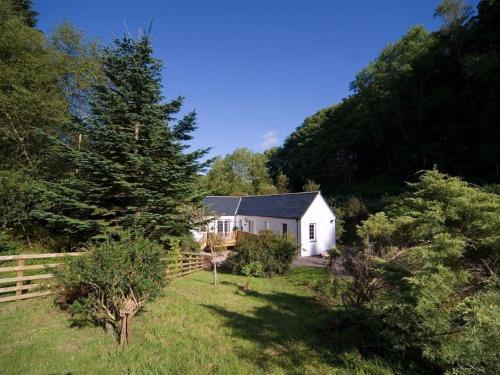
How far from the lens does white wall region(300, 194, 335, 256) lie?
66.5 feet

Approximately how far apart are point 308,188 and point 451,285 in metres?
30.7

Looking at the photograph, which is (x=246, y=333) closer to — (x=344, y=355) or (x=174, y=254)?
(x=344, y=355)

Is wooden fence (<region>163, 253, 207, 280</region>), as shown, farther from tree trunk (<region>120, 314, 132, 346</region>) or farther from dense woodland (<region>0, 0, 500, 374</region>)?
tree trunk (<region>120, 314, 132, 346</region>)

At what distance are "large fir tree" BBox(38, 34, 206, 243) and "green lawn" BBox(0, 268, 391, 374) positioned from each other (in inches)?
164

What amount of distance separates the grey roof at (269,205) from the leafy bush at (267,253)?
12.5ft

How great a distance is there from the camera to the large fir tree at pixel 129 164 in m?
10.4

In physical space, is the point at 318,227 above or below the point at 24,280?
above

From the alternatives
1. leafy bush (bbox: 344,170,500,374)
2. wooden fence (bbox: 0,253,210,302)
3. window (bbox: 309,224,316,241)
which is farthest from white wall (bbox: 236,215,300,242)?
wooden fence (bbox: 0,253,210,302)

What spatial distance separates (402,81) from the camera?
113ft

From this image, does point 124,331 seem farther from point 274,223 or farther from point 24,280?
point 274,223

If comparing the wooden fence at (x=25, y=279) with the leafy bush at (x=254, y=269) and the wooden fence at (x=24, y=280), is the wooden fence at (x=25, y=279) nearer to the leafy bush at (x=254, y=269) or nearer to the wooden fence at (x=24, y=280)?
the wooden fence at (x=24, y=280)

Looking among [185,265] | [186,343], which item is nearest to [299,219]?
[185,265]

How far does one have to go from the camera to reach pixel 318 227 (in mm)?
21062

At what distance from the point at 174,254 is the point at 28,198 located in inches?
274
